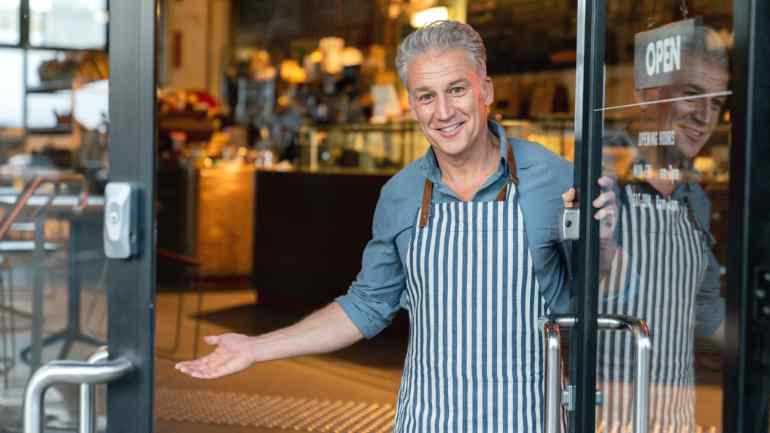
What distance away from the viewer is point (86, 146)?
683 cm

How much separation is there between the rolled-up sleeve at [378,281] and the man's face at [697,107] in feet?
2.39

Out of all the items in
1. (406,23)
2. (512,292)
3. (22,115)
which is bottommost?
(512,292)

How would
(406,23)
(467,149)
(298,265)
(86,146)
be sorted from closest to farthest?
1. (467,149)
2. (86,146)
3. (298,265)
4. (406,23)

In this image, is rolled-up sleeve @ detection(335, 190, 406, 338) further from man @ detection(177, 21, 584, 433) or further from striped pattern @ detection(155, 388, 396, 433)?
striped pattern @ detection(155, 388, 396, 433)

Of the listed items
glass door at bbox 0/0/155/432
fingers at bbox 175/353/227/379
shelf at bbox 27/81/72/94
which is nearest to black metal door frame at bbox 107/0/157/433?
glass door at bbox 0/0/155/432

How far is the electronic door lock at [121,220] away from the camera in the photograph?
188cm

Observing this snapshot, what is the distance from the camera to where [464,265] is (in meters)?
2.31

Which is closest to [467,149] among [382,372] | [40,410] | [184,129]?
[40,410]

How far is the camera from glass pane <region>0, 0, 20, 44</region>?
15.5 ft

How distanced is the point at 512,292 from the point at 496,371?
0.17 meters

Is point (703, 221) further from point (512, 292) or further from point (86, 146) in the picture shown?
point (86, 146)

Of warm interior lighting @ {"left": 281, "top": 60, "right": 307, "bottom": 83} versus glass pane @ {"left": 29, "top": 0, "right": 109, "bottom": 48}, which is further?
warm interior lighting @ {"left": 281, "top": 60, "right": 307, "bottom": 83}

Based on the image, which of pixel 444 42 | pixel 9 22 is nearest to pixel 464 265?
pixel 444 42

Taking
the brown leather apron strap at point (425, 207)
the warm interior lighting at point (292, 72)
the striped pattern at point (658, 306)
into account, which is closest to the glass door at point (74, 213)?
the brown leather apron strap at point (425, 207)
